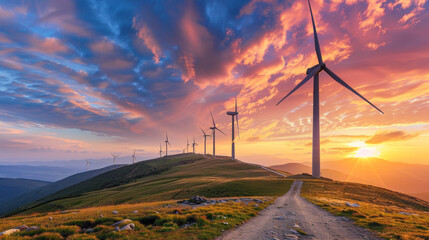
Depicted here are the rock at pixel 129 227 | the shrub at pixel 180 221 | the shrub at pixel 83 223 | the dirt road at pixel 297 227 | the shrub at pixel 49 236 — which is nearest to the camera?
the shrub at pixel 49 236

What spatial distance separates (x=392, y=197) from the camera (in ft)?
163

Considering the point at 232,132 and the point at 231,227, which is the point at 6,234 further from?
the point at 232,132

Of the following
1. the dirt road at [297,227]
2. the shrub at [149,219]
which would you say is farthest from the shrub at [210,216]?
the shrub at [149,219]

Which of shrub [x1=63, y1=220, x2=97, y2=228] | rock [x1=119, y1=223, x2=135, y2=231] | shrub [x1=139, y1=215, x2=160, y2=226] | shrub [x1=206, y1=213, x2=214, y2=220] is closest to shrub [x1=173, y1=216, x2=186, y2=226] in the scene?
shrub [x1=139, y1=215, x2=160, y2=226]

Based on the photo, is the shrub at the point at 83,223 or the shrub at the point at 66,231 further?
the shrub at the point at 83,223

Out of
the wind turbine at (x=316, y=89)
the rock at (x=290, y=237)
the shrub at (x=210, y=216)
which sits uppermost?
the wind turbine at (x=316, y=89)

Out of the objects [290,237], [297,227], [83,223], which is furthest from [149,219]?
[297,227]

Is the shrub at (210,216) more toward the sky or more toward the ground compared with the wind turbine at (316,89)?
more toward the ground

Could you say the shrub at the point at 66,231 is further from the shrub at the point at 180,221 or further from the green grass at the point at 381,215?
the green grass at the point at 381,215

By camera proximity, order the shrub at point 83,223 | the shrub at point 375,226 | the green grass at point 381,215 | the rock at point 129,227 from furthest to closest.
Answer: the shrub at point 375,226 < the shrub at point 83,223 < the green grass at point 381,215 < the rock at point 129,227

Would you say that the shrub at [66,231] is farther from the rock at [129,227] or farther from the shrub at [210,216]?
the shrub at [210,216]

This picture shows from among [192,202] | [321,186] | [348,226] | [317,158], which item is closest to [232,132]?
[317,158]

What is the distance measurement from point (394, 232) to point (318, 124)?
53431 millimetres

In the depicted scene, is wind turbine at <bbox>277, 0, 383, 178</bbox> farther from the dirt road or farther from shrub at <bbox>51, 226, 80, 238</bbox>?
shrub at <bbox>51, 226, 80, 238</bbox>
